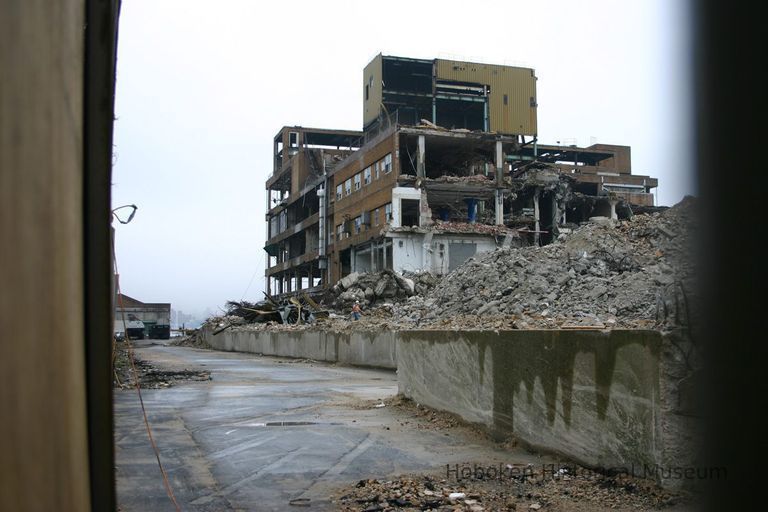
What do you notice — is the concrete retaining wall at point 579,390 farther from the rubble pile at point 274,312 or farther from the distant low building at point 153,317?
the distant low building at point 153,317

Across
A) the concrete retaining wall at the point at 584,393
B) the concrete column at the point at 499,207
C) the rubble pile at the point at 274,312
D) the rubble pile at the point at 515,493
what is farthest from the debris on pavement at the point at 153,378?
the concrete column at the point at 499,207

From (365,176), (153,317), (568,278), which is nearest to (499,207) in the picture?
(365,176)

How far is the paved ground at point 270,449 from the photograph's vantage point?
18.1 ft

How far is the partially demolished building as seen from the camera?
49.9 metres

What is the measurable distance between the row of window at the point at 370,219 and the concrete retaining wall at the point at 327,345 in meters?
14.7

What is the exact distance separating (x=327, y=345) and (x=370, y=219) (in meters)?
28.2

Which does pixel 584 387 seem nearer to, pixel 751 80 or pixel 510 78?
pixel 751 80

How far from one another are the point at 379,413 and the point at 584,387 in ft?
16.1

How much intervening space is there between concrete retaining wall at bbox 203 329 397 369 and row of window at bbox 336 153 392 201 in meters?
17.5

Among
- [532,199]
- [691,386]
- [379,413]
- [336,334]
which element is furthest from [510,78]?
[691,386]

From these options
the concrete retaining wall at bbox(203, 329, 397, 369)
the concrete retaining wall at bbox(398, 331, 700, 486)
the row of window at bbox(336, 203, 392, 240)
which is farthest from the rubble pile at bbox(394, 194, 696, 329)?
the row of window at bbox(336, 203, 392, 240)

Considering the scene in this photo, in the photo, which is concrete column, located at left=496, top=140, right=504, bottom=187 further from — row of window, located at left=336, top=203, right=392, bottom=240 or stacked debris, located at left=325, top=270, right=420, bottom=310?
stacked debris, located at left=325, top=270, right=420, bottom=310

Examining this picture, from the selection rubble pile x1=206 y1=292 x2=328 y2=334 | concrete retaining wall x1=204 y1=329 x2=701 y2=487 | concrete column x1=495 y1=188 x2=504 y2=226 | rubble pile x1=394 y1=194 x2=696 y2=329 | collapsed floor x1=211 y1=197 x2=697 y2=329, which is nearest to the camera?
concrete retaining wall x1=204 y1=329 x2=701 y2=487

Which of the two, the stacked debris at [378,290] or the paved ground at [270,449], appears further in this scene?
the stacked debris at [378,290]
